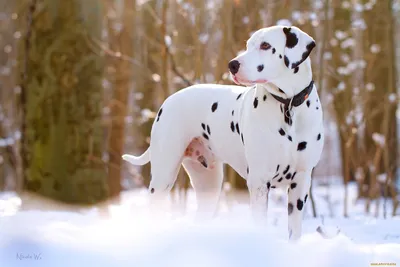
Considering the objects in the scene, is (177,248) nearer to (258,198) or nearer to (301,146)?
(258,198)

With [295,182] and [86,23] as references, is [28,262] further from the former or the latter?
[86,23]

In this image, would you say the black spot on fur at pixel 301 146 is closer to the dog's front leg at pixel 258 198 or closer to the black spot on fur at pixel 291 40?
the dog's front leg at pixel 258 198

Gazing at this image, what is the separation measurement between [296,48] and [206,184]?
167 centimetres

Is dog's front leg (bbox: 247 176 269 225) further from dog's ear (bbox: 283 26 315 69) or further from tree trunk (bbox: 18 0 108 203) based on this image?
Result: tree trunk (bbox: 18 0 108 203)

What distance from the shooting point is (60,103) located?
22.1 ft

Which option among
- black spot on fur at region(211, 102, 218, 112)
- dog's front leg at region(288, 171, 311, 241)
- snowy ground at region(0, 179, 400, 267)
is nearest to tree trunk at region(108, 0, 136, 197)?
black spot on fur at region(211, 102, 218, 112)

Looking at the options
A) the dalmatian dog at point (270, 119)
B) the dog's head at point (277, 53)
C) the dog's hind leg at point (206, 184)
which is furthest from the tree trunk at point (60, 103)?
the dog's head at point (277, 53)

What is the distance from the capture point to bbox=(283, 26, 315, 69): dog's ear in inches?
139

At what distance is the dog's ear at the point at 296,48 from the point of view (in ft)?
11.5

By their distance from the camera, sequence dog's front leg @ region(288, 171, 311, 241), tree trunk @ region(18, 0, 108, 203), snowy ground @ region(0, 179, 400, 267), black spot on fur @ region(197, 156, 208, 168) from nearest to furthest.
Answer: snowy ground @ region(0, 179, 400, 267) → dog's front leg @ region(288, 171, 311, 241) → black spot on fur @ region(197, 156, 208, 168) → tree trunk @ region(18, 0, 108, 203)

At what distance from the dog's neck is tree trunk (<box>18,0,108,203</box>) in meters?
3.71

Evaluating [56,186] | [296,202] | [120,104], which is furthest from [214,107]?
[120,104]

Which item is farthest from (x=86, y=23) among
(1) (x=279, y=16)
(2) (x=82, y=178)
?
(1) (x=279, y=16)

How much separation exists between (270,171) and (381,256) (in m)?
0.83
